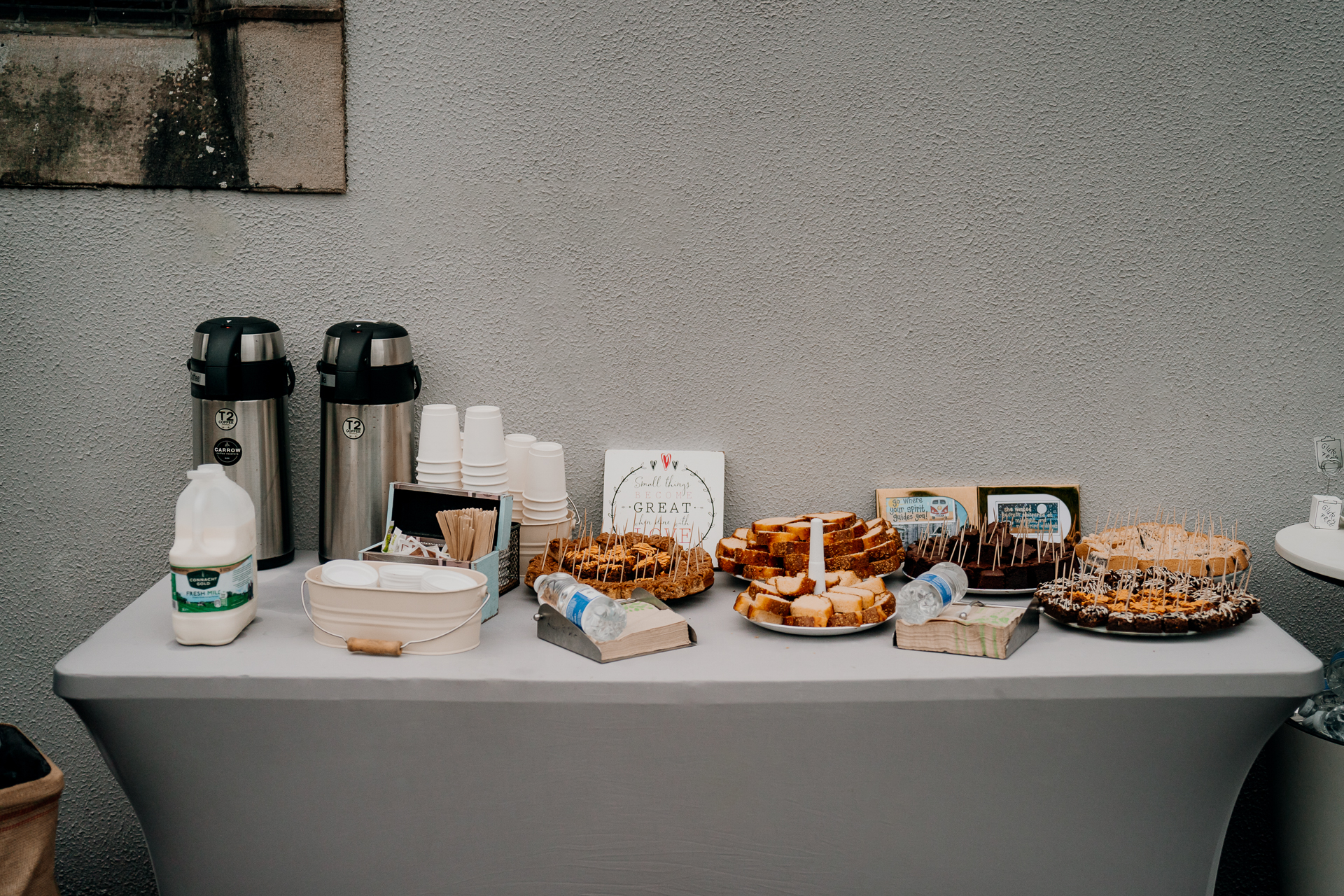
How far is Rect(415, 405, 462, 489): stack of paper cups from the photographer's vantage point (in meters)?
1.81

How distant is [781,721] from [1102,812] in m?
0.60

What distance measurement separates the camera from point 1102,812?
156 cm

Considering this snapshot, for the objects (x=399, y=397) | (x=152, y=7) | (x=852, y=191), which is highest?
(x=152, y=7)

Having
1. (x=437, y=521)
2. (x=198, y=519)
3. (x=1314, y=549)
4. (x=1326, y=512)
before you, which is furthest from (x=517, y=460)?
(x=1326, y=512)

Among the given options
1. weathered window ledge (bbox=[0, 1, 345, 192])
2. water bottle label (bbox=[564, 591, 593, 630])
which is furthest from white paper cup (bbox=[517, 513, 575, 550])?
weathered window ledge (bbox=[0, 1, 345, 192])

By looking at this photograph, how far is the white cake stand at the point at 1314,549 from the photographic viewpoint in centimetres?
165

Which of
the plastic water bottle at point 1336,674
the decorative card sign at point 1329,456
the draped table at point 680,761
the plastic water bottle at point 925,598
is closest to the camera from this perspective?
the draped table at point 680,761

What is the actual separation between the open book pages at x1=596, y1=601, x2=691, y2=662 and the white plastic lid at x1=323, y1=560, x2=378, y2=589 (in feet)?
1.33

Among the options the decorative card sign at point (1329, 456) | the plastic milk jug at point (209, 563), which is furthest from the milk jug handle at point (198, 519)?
the decorative card sign at point (1329, 456)

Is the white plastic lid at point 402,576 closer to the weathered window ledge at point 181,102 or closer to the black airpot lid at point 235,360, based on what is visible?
the black airpot lid at point 235,360

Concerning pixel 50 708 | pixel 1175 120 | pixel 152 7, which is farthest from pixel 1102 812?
pixel 152 7

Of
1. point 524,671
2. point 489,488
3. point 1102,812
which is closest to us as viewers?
point 524,671

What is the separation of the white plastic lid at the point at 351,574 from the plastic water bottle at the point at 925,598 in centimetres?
91

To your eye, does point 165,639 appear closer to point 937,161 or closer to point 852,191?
point 852,191
